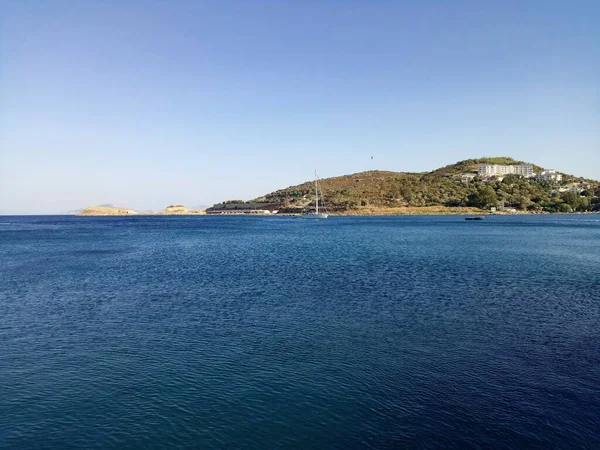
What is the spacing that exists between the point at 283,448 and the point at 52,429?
8.52m

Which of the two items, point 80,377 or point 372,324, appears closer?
point 80,377

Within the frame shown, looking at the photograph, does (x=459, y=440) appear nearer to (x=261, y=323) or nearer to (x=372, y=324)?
(x=372, y=324)

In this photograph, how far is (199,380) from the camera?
18703mm

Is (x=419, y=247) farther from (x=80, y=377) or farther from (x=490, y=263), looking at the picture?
(x=80, y=377)

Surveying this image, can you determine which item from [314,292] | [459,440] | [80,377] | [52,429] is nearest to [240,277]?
[314,292]

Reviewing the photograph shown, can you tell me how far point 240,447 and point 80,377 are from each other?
9799 millimetres

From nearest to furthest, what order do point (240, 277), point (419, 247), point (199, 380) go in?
1. point (199, 380)
2. point (240, 277)
3. point (419, 247)

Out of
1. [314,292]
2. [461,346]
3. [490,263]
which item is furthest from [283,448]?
[490,263]

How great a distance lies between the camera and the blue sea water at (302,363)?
48.3 feet

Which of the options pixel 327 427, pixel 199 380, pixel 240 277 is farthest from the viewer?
pixel 240 277

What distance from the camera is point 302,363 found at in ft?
67.1

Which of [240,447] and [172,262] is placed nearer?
[240,447]

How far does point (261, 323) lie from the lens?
88.5ft

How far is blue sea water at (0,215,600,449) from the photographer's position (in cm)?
1471
